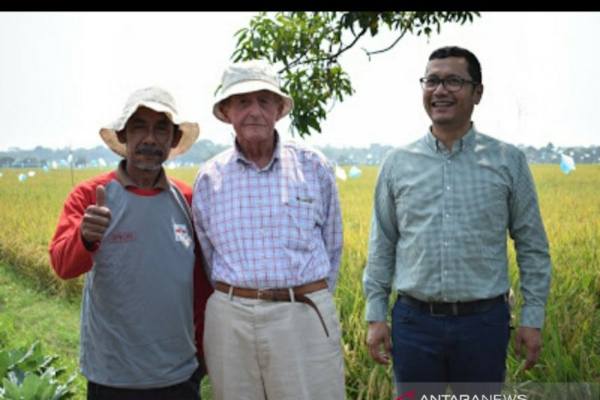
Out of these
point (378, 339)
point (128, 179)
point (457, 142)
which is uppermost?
point (457, 142)

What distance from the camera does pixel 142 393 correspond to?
7.13 ft

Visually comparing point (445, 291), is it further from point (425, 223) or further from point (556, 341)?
point (556, 341)

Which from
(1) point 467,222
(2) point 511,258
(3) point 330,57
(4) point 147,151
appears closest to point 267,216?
(4) point 147,151

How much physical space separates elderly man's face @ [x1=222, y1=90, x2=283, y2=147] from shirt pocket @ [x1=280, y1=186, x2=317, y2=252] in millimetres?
211

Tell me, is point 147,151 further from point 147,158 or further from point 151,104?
point 151,104

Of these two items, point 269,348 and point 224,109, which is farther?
point 224,109

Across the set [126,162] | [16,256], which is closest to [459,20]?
[126,162]

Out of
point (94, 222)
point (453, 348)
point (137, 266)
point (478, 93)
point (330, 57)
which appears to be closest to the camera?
point (94, 222)

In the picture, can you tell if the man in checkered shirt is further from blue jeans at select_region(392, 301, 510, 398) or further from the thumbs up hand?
the thumbs up hand

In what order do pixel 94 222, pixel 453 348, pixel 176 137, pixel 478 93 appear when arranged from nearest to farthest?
pixel 94 222, pixel 453 348, pixel 478 93, pixel 176 137

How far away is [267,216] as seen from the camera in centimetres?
220

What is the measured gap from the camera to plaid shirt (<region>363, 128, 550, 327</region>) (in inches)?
86.3

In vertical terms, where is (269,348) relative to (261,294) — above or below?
below

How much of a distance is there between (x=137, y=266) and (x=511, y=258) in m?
3.12
